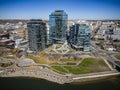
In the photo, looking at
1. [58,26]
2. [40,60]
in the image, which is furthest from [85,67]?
[58,26]

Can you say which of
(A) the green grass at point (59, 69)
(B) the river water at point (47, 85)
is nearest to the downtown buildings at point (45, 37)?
(A) the green grass at point (59, 69)

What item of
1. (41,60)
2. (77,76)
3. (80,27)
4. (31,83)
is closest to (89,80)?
(77,76)

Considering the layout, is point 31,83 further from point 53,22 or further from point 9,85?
point 53,22

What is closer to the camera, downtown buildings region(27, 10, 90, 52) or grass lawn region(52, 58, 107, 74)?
grass lawn region(52, 58, 107, 74)

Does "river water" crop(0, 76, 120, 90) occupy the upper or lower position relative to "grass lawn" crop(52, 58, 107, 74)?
lower

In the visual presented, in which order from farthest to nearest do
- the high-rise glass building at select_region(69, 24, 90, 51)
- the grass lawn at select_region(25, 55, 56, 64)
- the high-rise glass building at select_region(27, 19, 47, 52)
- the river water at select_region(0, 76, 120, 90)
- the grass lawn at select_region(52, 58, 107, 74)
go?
the high-rise glass building at select_region(69, 24, 90, 51), the high-rise glass building at select_region(27, 19, 47, 52), the grass lawn at select_region(25, 55, 56, 64), the grass lawn at select_region(52, 58, 107, 74), the river water at select_region(0, 76, 120, 90)

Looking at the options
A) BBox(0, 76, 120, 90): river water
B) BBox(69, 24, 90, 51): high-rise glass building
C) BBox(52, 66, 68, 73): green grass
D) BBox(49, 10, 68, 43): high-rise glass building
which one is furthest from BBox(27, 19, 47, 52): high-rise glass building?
BBox(0, 76, 120, 90): river water

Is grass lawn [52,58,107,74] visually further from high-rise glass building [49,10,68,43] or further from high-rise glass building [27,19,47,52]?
high-rise glass building [49,10,68,43]
